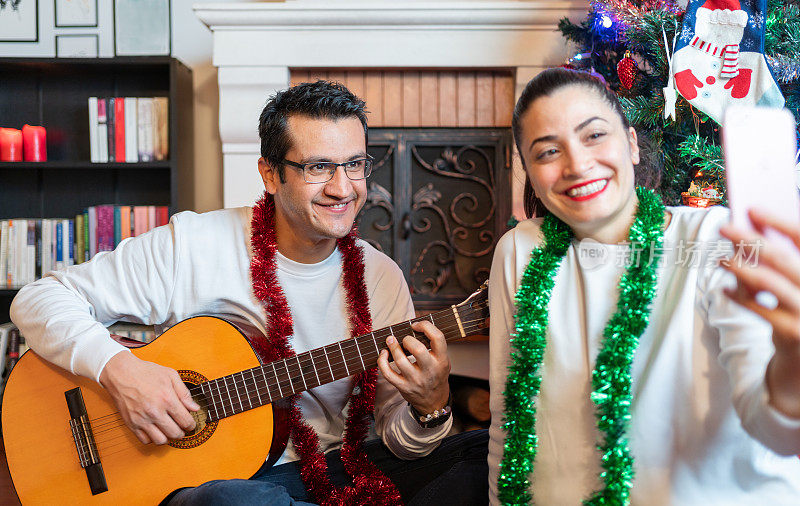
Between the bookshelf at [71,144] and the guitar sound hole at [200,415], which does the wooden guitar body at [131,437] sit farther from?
the bookshelf at [71,144]

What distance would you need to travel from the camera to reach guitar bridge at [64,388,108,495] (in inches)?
53.1

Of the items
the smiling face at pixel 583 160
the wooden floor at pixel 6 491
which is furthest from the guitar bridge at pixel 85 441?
the smiling face at pixel 583 160

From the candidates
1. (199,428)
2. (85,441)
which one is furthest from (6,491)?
(199,428)

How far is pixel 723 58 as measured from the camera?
5.48 ft

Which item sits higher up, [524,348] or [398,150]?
[398,150]

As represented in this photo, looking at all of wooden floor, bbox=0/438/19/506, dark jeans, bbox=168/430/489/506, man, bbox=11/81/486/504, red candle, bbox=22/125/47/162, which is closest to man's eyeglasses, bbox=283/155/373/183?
man, bbox=11/81/486/504

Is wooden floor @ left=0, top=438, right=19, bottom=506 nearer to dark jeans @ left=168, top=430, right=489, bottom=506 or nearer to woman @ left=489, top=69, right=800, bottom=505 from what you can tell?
dark jeans @ left=168, top=430, right=489, bottom=506

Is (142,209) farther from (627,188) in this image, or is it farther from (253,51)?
(627,188)

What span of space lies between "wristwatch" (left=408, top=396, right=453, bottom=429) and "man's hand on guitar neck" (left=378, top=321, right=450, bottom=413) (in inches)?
2.4

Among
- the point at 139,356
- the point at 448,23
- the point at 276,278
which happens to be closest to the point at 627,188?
the point at 276,278

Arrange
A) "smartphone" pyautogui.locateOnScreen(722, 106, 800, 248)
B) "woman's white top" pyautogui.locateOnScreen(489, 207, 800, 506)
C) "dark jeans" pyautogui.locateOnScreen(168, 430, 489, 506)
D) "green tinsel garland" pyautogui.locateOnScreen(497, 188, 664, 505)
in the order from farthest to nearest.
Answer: "dark jeans" pyautogui.locateOnScreen(168, 430, 489, 506) → "green tinsel garland" pyautogui.locateOnScreen(497, 188, 664, 505) → "woman's white top" pyautogui.locateOnScreen(489, 207, 800, 506) → "smartphone" pyautogui.locateOnScreen(722, 106, 800, 248)

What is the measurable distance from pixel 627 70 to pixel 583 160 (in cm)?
102

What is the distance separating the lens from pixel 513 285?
114cm

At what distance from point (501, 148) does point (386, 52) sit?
25.9 inches
